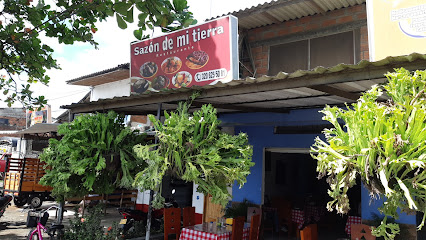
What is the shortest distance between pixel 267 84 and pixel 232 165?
121 cm

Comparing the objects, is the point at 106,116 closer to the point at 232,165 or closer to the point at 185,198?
the point at 232,165

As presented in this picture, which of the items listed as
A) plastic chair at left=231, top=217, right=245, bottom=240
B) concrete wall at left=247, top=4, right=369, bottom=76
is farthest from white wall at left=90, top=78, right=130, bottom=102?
plastic chair at left=231, top=217, right=245, bottom=240

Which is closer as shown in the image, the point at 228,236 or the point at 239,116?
the point at 228,236

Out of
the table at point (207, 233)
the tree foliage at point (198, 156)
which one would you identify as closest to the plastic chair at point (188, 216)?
the table at point (207, 233)

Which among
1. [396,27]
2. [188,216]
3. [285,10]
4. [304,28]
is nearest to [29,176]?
[188,216]

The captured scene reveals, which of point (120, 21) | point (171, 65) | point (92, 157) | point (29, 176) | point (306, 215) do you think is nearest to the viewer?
point (120, 21)

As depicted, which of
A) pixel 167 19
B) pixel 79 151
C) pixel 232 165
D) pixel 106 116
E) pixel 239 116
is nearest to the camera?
pixel 167 19

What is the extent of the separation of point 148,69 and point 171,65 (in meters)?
0.87

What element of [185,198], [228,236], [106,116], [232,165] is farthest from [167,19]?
[185,198]

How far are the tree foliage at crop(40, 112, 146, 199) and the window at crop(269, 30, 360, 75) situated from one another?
472cm

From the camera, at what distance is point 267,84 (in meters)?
4.72

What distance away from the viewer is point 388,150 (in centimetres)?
232

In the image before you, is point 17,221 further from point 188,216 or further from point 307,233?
point 307,233

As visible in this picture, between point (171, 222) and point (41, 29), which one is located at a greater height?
point (41, 29)
